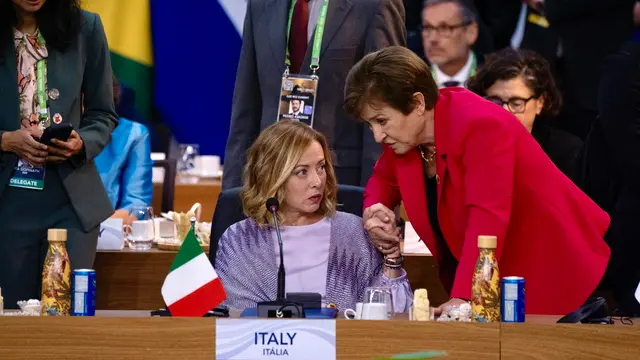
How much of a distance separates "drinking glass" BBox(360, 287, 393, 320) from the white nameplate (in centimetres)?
18

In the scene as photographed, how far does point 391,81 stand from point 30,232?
47.9 inches

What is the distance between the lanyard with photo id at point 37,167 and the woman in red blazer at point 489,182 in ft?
3.22

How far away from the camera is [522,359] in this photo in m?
2.60

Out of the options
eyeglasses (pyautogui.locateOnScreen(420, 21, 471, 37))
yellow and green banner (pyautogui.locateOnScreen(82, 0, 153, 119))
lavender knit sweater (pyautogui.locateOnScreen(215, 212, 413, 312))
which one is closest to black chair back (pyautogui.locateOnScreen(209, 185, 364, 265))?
lavender knit sweater (pyautogui.locateOnScreen(215, 212, 413, 312))

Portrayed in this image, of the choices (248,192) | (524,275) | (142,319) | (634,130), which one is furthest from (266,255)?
(634,130)

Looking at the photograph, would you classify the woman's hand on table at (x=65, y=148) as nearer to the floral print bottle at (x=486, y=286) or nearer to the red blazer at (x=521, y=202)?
the red blazer at (x=521, y=202)

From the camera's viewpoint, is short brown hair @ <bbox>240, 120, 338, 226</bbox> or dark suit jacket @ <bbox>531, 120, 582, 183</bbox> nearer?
short brown hair @ <bbox>240, 120, 338, 226</bbox>

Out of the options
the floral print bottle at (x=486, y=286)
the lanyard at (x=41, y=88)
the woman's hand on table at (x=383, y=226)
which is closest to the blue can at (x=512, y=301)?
the floral print bottle at (x=486, y=286)

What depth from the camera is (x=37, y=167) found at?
11.9ft

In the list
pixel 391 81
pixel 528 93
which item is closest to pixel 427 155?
pixel 391 81

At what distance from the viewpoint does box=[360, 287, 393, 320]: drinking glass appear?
2746 millimetres

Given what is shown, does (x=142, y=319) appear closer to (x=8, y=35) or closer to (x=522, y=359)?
(x=522, y=359)

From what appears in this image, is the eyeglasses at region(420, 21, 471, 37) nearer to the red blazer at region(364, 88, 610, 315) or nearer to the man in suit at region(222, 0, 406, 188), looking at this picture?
the man in suit at region(222, 0, 406, 188)

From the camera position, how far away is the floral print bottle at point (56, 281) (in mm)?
2844
